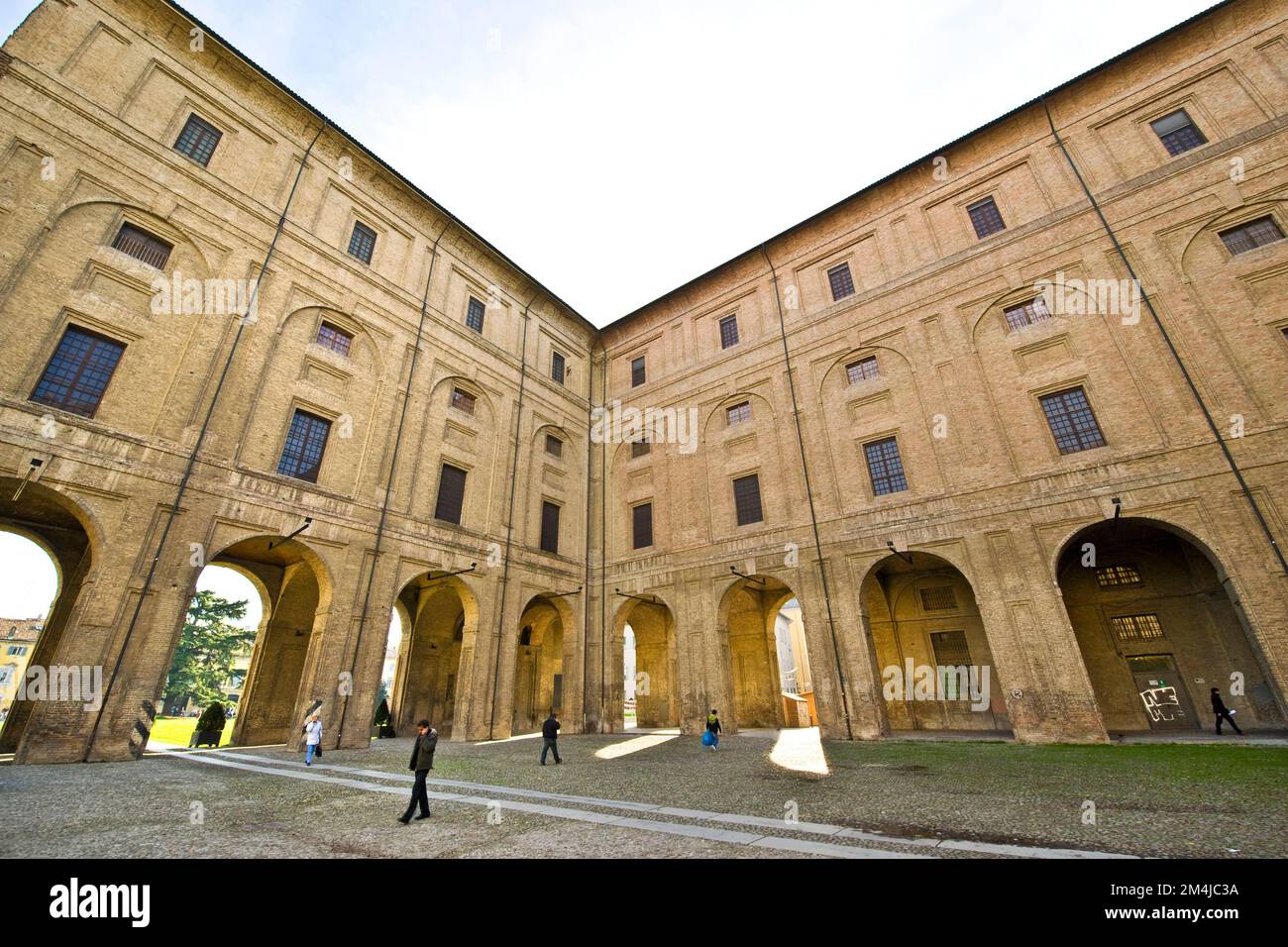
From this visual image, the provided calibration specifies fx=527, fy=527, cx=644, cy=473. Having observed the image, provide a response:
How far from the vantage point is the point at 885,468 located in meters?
17.6

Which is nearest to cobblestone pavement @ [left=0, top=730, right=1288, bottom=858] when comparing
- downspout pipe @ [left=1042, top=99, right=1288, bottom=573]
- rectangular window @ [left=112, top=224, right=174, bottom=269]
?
downspout pipe @ [left=1042, top=99, right=1288, bottom=573]

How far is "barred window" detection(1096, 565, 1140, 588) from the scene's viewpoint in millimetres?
16703

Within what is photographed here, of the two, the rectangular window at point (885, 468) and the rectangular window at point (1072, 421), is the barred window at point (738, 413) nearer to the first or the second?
the rectangular window at point (885, 468)

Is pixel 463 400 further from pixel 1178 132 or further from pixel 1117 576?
pixel 1178 132

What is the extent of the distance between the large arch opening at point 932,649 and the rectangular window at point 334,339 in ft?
63.2

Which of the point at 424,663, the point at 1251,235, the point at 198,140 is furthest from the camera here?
the point at 424,663

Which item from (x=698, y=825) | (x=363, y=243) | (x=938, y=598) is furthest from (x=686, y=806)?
(x=363, y=243)

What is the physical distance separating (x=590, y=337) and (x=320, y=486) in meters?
16.1

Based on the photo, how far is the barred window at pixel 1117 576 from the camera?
16.7 metres

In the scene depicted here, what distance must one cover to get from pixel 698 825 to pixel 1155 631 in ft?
60.4

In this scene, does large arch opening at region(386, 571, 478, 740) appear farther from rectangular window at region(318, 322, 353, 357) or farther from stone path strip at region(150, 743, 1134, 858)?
stone path strip at region(150, 743, 1134, 858)

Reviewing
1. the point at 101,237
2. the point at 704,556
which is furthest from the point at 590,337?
the point at 101,237

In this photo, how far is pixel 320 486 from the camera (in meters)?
15.3
